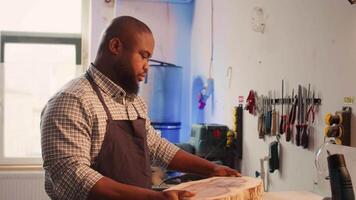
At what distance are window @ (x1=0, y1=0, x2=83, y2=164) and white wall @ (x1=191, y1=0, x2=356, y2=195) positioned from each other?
5.65 feet

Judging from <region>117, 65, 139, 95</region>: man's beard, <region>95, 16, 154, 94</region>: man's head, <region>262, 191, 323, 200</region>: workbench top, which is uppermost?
<region>95, 16, 154, 94</region>: man's head

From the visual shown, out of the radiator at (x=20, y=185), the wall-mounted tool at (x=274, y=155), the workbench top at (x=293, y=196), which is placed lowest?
the radiator at (x=20, y=185)

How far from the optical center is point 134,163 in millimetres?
1239

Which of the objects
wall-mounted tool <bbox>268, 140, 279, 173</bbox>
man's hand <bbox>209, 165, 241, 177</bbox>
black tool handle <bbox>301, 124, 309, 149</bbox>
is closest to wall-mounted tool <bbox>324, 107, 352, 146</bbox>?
black tool handle <bbox>301, 124, 309, 149</bbox>

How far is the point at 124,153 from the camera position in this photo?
1217mm

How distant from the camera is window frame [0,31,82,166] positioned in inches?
150

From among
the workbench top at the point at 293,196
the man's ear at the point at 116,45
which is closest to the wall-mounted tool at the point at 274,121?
the workbench top at the point at 293,196

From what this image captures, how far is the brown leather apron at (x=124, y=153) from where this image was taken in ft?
3.87

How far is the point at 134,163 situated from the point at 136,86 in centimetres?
→ 24

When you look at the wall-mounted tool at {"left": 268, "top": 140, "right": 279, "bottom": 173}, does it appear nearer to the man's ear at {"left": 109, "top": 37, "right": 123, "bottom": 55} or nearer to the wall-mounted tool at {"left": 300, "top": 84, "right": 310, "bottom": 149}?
the wall-mounted tool at {"left": 300, "top": 84, "right": 310, "bottom": 149}

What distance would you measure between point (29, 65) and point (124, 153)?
2955mm

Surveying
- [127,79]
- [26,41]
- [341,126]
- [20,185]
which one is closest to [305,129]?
[341,126]

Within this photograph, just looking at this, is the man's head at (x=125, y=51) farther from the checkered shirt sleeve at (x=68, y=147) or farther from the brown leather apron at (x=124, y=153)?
the checkered shirt sleeve at (x=68, y=147)

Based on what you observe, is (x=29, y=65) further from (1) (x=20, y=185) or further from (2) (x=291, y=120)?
(2) (x=291, y=120)
